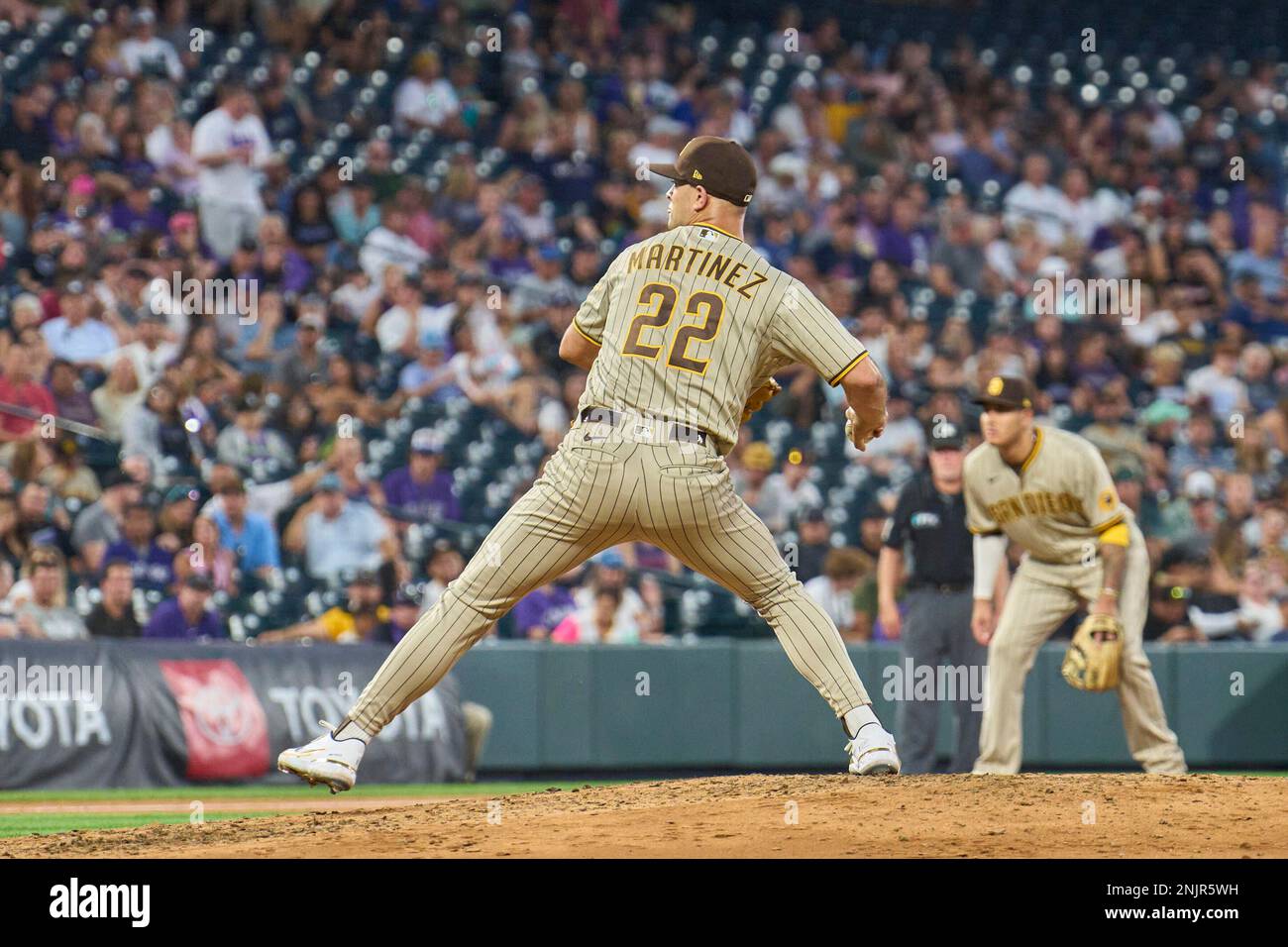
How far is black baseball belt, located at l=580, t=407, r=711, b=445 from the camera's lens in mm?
5227

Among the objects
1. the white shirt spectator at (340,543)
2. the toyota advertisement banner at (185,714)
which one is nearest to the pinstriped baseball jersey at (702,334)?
the toyota advertisement banner at (185,714)

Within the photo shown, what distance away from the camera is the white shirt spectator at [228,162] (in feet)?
46.9

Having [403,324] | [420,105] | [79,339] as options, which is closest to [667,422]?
[79,339]

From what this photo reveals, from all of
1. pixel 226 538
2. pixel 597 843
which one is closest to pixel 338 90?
pixel 226 538

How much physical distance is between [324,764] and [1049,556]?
4.72 m

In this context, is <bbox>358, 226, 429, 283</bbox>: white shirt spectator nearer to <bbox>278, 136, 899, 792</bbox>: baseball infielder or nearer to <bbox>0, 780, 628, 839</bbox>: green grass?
<bbox>0, 780, 628, 839</bbox>: green grass

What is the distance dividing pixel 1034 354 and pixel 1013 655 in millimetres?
7038

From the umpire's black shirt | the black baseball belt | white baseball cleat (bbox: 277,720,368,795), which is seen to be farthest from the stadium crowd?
the black baseball belt

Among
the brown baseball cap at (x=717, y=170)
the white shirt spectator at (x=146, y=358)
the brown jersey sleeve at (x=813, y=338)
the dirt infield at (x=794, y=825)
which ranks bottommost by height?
the dirt infield at (x=794, y=825)

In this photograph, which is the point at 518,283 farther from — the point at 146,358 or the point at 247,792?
the point at 247,792

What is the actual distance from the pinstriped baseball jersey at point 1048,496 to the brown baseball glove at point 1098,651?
20.0 inches

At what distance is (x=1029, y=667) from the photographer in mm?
8711

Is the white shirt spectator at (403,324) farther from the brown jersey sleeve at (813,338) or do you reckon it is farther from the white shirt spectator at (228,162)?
the brown jersey sleeve at (813,338)
